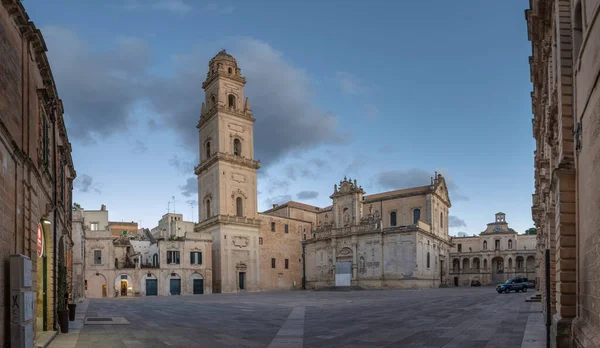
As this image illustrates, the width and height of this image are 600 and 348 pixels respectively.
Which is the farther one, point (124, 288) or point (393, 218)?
point (393, 218)

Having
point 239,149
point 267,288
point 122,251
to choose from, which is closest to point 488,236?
point 267,288

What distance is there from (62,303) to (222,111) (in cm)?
4697

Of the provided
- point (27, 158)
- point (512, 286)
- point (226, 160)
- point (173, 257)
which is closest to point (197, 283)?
point (173, 257)

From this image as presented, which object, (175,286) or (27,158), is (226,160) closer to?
(175,286)

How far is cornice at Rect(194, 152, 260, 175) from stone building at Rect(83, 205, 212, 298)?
906 cm

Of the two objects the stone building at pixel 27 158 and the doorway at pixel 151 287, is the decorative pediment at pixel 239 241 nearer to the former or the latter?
the doorway at pixel 151 287

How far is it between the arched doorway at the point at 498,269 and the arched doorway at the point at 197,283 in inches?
2056

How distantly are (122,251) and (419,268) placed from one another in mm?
36305

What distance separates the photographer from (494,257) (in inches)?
3477

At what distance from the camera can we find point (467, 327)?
1753 cm

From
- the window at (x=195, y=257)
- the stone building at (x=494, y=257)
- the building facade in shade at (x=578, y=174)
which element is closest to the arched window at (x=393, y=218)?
the stone building at (x=494, y=257)

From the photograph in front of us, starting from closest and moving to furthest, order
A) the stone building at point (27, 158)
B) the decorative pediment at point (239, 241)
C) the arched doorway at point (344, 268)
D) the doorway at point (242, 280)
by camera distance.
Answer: the stone building at point (27, 158)
the decorative pediment at point (239, 241)
the doorway at point (242, 280)
the arched doorway at point (344, 268)

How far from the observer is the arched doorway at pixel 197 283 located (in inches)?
2356

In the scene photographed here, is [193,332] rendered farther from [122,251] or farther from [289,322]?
[122,251]
